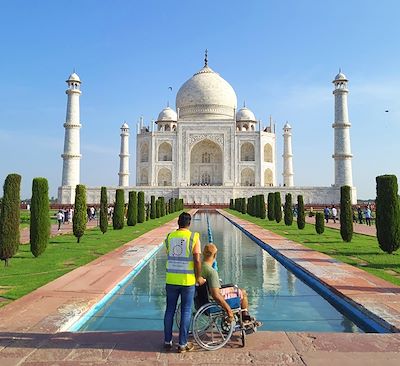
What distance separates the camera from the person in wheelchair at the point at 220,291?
268 cm

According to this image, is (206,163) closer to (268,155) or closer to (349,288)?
(268,155)

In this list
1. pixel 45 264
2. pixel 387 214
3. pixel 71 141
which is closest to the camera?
pixel 45 264

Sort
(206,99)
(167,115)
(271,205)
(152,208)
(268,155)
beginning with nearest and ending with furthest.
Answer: (271,205), (152,208), (268,155), (206,99), (167,115)

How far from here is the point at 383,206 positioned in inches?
297

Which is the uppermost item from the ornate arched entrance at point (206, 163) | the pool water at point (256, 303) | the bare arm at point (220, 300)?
the ornate arched entrance at point (206, 163)

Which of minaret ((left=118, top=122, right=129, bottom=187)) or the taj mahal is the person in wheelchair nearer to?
the taj mahal

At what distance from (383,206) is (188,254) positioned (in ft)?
19.5

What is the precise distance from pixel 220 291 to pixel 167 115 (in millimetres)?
35387

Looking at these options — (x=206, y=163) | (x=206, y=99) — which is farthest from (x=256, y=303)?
(x=206, y=99)

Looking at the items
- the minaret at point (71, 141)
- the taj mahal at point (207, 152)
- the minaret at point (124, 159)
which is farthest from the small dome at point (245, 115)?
the minaret at point (71, 141)

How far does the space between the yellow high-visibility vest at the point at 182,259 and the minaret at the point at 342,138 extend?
1070 inches

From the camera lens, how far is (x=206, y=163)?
116 ft

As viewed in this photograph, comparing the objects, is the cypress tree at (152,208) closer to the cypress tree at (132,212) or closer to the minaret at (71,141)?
the cypress tree at (132,212)

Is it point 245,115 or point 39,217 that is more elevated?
point 245,115
